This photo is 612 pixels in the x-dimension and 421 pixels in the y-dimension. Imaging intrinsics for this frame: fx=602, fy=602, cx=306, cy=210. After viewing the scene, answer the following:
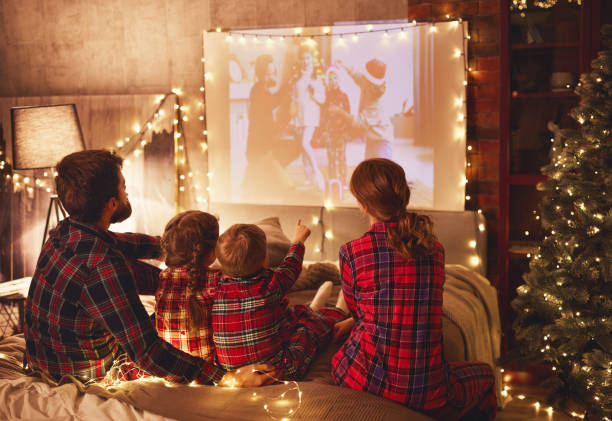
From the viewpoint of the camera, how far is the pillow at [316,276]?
3.42 meters

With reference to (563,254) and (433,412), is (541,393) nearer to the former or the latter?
(563,254)

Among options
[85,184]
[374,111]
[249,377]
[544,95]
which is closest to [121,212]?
[85,184]

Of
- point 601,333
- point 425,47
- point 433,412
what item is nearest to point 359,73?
point 425,47

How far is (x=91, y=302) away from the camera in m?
1.90

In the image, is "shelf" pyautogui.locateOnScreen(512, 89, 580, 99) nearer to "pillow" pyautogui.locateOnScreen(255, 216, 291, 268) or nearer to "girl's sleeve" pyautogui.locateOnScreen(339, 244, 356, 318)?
"pillow" pyautogui.locateOnScreen(255, 216, 291, 268)

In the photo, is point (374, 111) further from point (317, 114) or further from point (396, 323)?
point (396, 323)

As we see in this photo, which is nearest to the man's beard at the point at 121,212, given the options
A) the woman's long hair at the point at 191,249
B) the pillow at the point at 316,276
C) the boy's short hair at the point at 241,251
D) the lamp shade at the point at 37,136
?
the woman's long hair at the point at 191,249

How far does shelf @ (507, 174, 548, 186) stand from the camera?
3.69 meters

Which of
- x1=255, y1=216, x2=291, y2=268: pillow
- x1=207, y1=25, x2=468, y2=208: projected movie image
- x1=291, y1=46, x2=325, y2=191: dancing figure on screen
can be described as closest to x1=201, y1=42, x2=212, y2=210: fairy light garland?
x1=207, y1=25, x2=468, y2=208: projected movie image

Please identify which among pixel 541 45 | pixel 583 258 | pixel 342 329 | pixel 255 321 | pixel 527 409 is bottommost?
pixel 527 409

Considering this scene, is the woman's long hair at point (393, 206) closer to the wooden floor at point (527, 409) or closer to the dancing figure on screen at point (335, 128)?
the wooden floor at point (527, 409)

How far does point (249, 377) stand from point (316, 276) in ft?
4.81

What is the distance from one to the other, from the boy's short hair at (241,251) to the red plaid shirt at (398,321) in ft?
1.08

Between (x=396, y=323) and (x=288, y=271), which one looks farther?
(x=288, y=271)
